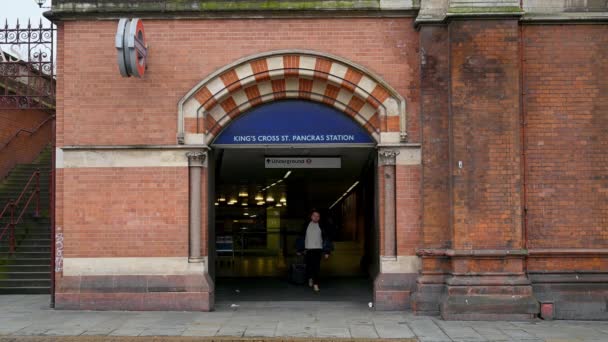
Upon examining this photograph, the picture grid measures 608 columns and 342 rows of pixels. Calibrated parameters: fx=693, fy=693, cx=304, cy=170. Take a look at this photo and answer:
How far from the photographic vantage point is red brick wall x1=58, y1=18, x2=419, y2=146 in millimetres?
11766

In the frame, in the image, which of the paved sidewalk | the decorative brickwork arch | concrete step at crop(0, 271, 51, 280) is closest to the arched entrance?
the decorative brickwork arch

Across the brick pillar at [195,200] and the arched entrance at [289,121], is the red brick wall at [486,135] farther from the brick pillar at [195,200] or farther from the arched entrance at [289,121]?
the brick pillar at [195,200]

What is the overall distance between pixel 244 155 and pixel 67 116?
12.8ft

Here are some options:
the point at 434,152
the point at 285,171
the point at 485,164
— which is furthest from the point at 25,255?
the point at 485,164

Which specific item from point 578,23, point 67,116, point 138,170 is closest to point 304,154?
point 138,170

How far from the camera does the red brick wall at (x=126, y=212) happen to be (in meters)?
11.7

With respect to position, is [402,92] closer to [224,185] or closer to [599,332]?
[599,332]

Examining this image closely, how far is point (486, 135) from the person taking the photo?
1109cm

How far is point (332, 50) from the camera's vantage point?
11.8 metres

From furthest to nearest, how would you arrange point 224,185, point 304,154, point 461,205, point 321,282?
point 224,185 → point 321,282 → point 304,154 → point 461,205

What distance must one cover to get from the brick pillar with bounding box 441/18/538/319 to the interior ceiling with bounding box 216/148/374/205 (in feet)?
8.31

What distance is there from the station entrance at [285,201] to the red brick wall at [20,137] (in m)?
5.74

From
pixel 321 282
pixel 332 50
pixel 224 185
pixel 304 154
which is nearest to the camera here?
pixel 332 50

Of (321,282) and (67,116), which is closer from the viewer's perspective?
(67,116)
